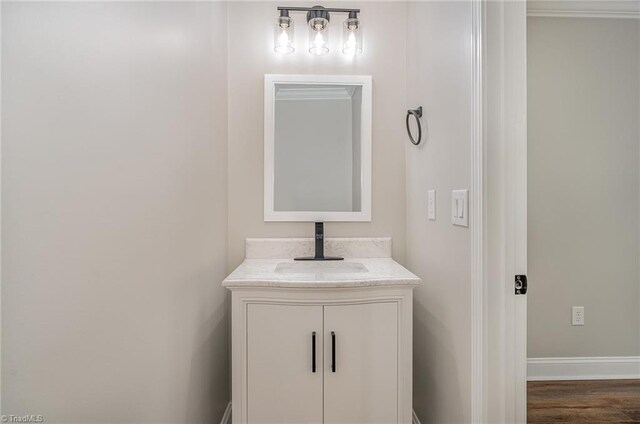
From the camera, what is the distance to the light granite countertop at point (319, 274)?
1273 mm

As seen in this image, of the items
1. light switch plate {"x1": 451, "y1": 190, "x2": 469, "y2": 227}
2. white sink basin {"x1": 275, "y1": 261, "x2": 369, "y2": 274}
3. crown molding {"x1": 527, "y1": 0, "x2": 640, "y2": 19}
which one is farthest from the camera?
crown molding {"x1": 527, "y1": 0, "x2": 640, "y2": 19}

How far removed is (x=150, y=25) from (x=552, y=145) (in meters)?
2.32

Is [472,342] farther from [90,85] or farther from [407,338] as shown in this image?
[90,85]

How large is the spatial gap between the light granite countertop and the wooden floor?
1.24 meters

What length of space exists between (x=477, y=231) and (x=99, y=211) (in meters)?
1.09

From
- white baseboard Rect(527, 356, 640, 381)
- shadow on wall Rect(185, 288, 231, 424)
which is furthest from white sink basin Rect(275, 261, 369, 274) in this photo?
white baseboard Rect(527, 356, 640, 381)

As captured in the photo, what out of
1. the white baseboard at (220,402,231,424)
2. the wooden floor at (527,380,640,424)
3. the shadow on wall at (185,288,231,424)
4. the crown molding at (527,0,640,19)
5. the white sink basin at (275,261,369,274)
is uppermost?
the crown molding at (527,0,640,19)

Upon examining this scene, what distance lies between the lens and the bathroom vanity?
4.17 feet

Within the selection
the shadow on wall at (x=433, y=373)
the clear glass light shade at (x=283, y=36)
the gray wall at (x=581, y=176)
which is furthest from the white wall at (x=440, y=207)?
the gray wall at (x=581, y=176)

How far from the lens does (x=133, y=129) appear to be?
2.84 feet

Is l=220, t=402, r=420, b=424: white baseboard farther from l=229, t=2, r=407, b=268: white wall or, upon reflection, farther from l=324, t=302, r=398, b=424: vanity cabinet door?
l=229, t=2, r=407, b=268: white wall

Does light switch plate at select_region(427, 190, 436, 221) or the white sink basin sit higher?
light switch plate at select_region(427, 190, 436, 221)

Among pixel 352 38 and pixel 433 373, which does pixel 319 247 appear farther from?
pixel 352 38

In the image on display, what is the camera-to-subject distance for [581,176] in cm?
207
